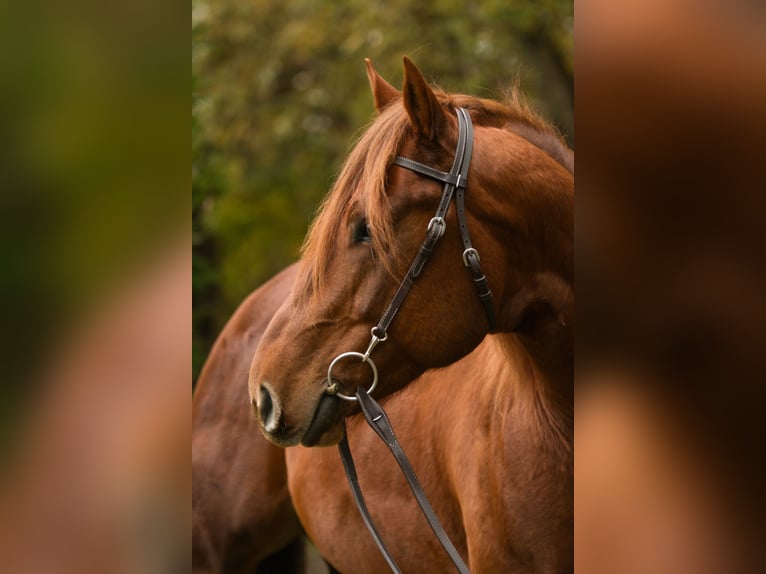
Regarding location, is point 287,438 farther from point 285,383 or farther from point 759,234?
point 759,234

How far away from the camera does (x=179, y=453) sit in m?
0.98

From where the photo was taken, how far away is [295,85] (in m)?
10.0

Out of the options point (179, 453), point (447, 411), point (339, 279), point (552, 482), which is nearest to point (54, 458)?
point (179, 453)

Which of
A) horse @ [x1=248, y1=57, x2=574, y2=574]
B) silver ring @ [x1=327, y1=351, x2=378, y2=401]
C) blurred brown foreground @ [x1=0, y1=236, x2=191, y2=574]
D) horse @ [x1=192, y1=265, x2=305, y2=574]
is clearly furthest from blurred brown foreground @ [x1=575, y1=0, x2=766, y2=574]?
horse @ [x1=192, y1=265, x2=305, y2=574]

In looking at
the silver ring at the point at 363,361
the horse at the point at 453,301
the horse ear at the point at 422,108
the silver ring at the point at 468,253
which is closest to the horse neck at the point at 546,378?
the horse at the point at 453,301

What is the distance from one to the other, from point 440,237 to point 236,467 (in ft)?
7.20

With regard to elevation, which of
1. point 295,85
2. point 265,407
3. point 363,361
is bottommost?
point 295,85

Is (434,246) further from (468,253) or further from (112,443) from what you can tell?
(112,443)

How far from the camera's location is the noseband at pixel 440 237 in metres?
2.18

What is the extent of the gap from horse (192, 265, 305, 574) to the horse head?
166 centimetres

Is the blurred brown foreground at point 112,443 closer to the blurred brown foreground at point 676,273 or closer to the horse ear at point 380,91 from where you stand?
the blurred brown foreground at point 676,273

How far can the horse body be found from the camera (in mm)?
2396

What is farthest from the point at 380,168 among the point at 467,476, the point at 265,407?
the point at 467,476

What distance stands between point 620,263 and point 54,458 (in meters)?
0.57
